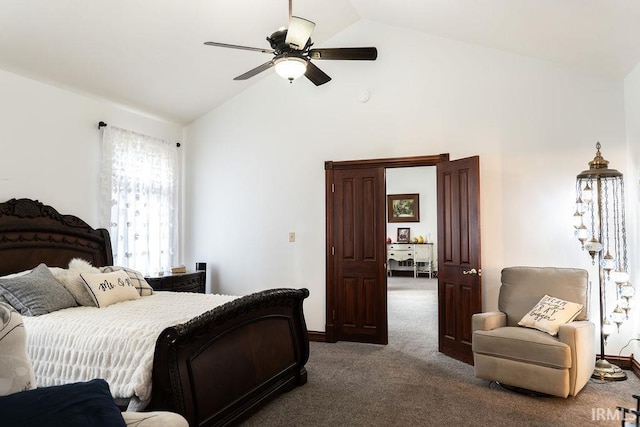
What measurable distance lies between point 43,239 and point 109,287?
1.09 meters

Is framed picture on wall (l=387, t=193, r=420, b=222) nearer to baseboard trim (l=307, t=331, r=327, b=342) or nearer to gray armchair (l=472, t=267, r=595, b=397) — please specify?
baseboard trim (l=307, t=331, r=327, b=342)

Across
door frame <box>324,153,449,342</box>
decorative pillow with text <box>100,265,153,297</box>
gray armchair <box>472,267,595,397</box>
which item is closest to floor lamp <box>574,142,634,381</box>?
gray armchair <box>472,267,595,397</box>

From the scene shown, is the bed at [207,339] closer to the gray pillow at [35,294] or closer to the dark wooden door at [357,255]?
the gray pillow at [35,294]

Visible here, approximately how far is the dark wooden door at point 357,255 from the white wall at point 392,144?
18cm

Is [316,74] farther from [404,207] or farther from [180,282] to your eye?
[404,207]

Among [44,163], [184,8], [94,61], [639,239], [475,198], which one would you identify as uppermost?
[184,8]

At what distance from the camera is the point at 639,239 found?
3.83 m

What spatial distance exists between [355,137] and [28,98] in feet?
11.1

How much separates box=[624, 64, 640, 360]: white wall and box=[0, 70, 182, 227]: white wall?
5303mm

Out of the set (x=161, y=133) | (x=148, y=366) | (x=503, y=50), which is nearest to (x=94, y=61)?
(x=161, y=133)

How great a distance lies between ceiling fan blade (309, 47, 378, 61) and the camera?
3.21 m

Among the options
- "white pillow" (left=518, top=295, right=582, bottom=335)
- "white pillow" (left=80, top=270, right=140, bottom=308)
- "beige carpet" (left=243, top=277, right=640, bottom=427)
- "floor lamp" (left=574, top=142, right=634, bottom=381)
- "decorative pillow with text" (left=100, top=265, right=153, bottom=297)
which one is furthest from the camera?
"decorative pillow with text" (left=100, top=265, right=153, bottom=297)

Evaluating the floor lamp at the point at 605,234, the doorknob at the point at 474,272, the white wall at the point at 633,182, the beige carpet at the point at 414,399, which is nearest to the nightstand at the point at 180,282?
the beige carpet at the point at 414,399

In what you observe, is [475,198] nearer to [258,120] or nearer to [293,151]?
[293,151]
